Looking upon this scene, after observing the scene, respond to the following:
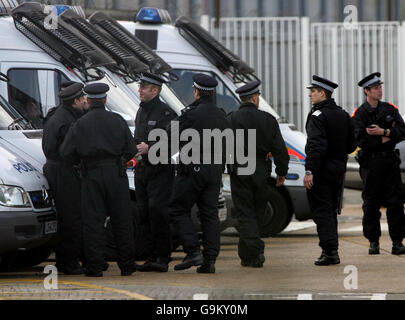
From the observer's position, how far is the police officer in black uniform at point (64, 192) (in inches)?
398

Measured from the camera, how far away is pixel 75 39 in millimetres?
11977

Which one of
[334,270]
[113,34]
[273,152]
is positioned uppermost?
[113,34]

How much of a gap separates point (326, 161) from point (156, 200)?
168cm

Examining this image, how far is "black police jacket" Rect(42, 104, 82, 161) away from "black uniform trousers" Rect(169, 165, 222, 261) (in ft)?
3.54

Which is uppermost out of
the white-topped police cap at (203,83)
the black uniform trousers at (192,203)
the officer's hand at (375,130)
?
the white-topped police cap at (203,83)

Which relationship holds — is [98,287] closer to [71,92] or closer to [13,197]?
[13,197]

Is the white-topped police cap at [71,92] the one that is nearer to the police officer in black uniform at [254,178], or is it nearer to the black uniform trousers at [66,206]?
the black uniform trousers at [66,206]

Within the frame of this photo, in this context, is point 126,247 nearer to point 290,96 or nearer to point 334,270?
point 334,270

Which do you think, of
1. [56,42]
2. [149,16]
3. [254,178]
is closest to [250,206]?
[254,178]

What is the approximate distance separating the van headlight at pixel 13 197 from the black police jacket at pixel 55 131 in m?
0.58

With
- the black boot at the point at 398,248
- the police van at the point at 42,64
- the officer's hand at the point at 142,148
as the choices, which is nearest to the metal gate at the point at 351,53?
the police van at the point at 42,64

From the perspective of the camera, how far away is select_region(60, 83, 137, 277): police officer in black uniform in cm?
980
